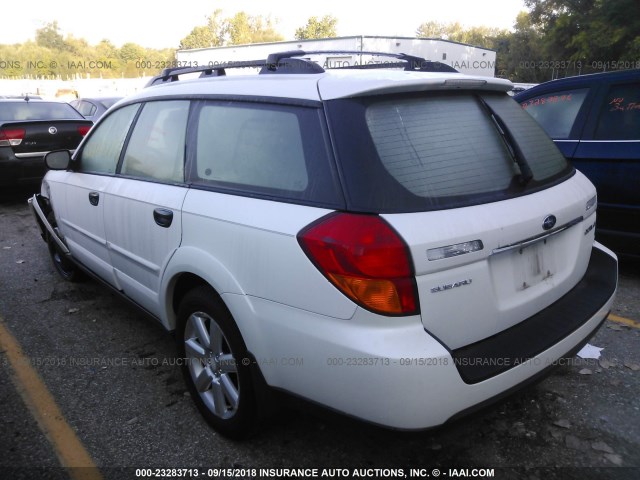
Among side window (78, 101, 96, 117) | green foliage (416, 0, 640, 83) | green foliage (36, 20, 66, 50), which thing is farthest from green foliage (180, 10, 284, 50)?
side window (78, 101, 96, 117)

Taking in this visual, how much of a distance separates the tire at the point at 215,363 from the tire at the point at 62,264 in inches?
90.7

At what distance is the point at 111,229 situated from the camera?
3182 mm

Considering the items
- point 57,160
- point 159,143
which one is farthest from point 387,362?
point 57,160

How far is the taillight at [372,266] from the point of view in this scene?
5.60 ft

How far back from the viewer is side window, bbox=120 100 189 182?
2672 millimetres

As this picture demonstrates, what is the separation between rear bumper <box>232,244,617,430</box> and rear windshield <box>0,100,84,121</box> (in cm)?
779

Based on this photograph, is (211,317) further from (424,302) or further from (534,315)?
(534,315)

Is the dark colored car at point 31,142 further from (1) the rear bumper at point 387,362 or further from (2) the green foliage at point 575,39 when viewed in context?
(2) the green foliage at point 575,39

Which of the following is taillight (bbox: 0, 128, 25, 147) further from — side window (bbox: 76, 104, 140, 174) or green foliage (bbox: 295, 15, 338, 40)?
green foliage (bbox: 295, 15, 338, 40)

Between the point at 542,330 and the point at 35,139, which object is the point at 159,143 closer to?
the point at 542,330

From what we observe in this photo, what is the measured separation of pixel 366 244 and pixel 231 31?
9528 centimetres

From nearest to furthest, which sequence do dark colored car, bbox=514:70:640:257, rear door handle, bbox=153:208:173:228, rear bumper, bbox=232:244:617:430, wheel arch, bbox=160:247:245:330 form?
rear bumper, bbox=232:244:617:430
wheel arch, bbox=160:247:245:330
rear door handle, bbox=153:208:173:228
dark colored car, bbox=514:70:640:257

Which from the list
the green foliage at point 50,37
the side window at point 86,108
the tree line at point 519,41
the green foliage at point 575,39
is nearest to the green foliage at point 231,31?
the tree line at point 519,41

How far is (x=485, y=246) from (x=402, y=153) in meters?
0.47
